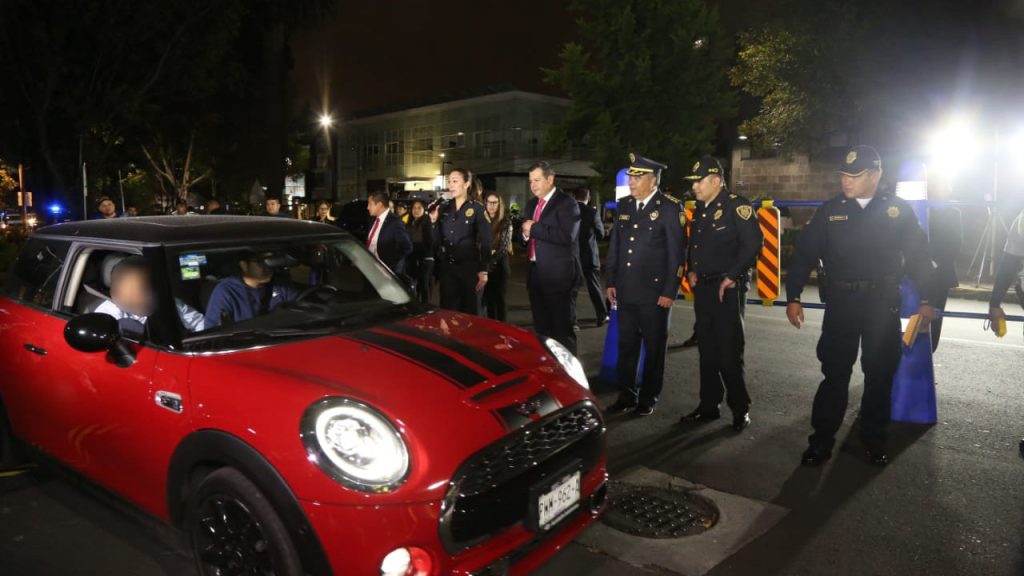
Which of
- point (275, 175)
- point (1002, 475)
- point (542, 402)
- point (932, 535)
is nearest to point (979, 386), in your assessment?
point (1002, 475)

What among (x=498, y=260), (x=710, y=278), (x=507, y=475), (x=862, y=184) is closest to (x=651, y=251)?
(x=710, y=278)

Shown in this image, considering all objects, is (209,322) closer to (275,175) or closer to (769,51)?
(769,51)

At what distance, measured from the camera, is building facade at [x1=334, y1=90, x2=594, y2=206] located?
5156 cm

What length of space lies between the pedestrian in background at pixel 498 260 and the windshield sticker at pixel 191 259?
3.77 meters

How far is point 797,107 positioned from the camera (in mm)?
20234

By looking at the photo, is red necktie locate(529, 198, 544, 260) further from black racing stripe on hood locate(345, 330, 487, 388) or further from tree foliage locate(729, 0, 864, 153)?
tree foliage locate(729, 0, 864, 153)

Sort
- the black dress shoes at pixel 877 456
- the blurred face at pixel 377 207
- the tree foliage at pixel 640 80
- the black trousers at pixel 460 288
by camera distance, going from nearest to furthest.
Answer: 1. the black dress shoes at pixel 877 456
2. the black trousers at pixel 460 288
3. the blurred face at pixel 377 207
4. the tree foliage at pixel 640 80

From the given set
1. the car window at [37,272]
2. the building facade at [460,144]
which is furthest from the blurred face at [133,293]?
the building facade at [460,144]

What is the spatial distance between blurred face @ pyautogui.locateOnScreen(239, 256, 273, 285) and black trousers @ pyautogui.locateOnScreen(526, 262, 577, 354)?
2.75 metres

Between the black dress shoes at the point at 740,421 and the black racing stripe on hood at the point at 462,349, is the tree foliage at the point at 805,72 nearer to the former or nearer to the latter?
the black dress shoes at the point at 740,421

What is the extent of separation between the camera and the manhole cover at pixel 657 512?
361cm

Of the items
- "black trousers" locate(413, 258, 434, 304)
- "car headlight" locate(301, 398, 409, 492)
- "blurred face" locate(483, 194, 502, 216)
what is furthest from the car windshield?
"black trousers" locate(413, 258, 434, 304)

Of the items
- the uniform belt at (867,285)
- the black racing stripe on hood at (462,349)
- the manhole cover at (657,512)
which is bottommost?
the manhole cover at (657,512)

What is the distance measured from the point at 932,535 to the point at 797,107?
18.9 metres
